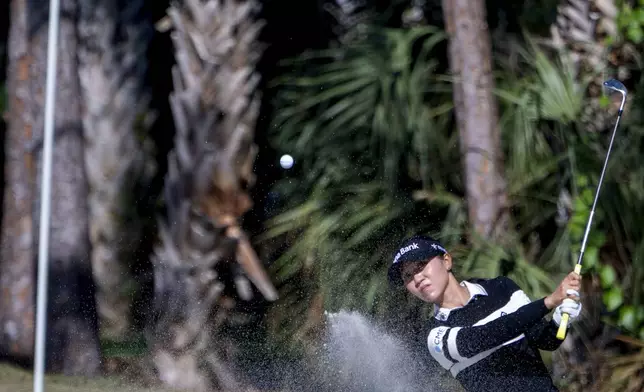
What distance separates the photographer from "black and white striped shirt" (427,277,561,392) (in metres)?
5.50

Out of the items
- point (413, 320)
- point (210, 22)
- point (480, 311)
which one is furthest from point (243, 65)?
point (480, 311)

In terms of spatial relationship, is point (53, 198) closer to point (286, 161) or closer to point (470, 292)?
point (286, 161)

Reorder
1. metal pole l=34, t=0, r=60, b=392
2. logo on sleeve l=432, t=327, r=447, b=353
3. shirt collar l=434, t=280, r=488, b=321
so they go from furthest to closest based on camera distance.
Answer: metal pole l=34, t=0, r=60, b=392 → shirt collar l=434, t=280, r=488, b=321 → logo on sleeve l=432, t=327, r=447, b=353

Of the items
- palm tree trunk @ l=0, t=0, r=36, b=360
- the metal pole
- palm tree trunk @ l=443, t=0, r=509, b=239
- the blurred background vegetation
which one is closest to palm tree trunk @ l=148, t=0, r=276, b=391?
the blurred background vegetation

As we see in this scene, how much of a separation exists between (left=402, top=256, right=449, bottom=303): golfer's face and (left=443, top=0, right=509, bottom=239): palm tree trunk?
125 inches

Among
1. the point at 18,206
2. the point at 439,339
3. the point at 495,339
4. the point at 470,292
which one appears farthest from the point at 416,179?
the point at 495,339

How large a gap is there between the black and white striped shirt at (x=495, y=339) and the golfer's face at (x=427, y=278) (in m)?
0.11

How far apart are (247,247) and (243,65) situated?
1339 millimetres

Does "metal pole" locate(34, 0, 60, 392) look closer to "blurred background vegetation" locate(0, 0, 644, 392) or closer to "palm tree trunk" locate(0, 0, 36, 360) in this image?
"blurred background vegetation" locate(0, 0, 644, 392)

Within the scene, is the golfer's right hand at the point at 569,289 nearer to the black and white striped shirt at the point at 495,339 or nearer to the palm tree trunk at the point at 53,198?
the black and white striped shirt at the point at 495,339

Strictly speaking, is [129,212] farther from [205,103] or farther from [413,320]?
[413,320]

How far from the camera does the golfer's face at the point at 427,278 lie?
588 cm

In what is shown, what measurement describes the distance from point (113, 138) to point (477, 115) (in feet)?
9.54

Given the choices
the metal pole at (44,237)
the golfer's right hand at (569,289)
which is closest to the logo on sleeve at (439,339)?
the golfer's right hand at (569,289)
